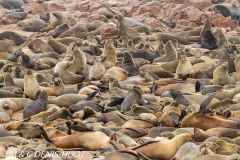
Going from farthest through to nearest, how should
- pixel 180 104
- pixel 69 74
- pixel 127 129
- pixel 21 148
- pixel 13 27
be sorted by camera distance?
pixel 13 27, pixel 69 74, pixel 180 104, pixel 127 129, pixel 21 148

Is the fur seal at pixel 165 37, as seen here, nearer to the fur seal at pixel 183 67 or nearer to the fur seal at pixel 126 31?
the fur seal at pixel 126 31

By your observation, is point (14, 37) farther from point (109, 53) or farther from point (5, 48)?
point (109, 53)

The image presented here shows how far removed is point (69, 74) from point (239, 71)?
3.17m

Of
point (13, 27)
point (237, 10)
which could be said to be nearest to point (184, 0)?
point (237, 10)

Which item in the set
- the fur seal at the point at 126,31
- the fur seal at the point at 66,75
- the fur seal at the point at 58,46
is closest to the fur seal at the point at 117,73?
the fur seal at the point at 66,75

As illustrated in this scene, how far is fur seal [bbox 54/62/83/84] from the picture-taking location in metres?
10.6

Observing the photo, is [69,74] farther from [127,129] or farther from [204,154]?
[204,154]

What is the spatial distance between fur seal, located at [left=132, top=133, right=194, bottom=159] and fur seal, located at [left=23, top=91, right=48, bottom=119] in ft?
9.17

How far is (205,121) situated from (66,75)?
4.52m

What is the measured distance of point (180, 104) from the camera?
7.93 meters

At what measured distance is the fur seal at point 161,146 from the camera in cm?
542

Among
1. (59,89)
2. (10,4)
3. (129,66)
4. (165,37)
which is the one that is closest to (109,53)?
(129,66)

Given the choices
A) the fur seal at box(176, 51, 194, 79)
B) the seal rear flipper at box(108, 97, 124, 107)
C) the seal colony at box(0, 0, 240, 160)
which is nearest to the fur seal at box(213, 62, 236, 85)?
the seal colony at box(0, 0, 240, 160)

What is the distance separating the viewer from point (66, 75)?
10.6 metres
